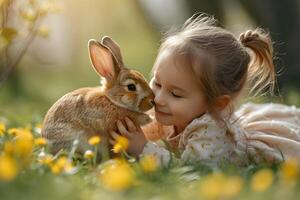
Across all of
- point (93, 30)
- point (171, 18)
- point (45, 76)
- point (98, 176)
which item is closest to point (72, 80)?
point (45, 76)

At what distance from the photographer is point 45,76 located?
11938 mm

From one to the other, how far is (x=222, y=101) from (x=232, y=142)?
257 millimetres

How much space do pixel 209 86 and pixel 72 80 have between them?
7264 mm

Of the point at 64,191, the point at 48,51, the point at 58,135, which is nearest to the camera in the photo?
the point at 64,191

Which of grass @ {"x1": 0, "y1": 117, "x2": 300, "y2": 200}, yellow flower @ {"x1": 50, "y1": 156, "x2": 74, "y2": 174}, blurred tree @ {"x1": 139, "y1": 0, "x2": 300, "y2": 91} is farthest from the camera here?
blurred tree @ {"x1": 139, "y1": 0, "x2": 300, "y2": 91}

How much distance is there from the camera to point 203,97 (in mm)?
4266

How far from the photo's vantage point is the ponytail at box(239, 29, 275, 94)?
4559mm

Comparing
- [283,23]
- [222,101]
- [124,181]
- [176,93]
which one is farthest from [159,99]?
[283,23]

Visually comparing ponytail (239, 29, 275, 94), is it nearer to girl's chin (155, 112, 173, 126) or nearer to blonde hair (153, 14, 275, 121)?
blonde hair (153, 14, 275, 121)

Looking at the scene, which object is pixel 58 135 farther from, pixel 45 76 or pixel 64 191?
pixel 45 76

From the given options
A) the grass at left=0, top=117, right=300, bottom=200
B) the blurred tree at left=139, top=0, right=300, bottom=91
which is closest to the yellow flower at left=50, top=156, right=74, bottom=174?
the grass at left=0, top=117, right=300, bottom=200

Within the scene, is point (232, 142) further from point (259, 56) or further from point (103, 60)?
point (103, 60)

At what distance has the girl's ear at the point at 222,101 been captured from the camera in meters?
4.30

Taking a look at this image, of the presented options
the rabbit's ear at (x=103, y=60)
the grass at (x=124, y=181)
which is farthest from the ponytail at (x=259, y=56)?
the grass at (x=124, y=181)
